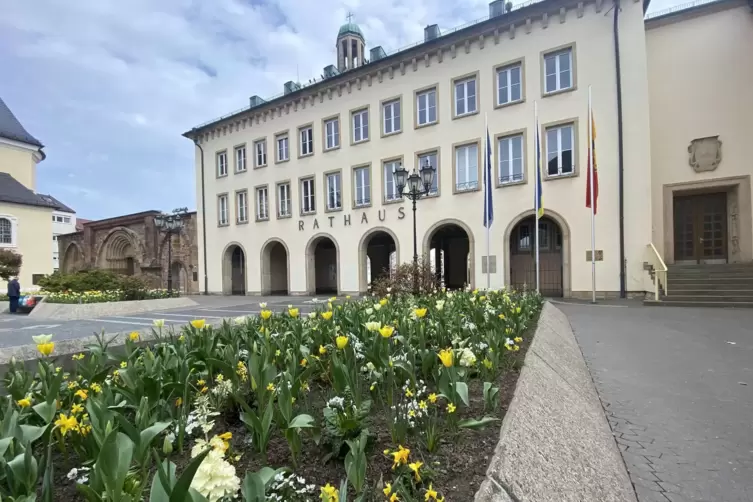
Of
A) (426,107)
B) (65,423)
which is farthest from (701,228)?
(65,423)

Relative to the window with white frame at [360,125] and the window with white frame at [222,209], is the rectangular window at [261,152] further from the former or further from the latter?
the window with white frame at [360,125]

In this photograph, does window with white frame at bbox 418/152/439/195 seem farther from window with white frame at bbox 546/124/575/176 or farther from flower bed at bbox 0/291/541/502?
flower bed at bbox 0/291/541/502

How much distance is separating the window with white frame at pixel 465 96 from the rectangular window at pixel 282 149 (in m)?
11.0

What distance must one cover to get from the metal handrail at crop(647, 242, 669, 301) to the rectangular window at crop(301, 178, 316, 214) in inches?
648

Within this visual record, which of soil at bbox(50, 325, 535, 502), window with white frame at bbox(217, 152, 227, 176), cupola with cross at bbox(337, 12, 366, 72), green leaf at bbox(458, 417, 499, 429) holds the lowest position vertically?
soil at bbox(50, 325, 535, 502)

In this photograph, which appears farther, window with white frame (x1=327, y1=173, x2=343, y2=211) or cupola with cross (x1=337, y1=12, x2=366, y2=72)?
cupola with cross (x1=337, y1=12, x2=366, y2=72)

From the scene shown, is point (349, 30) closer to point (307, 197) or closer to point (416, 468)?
point (307, 197)

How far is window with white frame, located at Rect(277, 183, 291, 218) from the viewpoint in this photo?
2487 centimetres

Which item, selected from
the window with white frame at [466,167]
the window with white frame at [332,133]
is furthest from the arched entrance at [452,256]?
the window with white frame at [332,133]

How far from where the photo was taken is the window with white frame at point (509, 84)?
57.5 ft

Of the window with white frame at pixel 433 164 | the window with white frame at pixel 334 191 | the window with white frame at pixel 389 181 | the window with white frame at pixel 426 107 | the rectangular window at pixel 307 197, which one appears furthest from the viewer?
the rectangular window at pixel 307 197

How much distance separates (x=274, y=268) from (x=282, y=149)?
316 inches

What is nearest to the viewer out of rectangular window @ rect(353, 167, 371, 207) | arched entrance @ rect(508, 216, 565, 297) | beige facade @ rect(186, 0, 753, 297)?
beige facade @ rect(186, 0, 753, 297)

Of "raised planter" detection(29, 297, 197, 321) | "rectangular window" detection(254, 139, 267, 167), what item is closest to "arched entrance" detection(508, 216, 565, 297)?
"raised planter" detection(29, 297, 197, 321)
